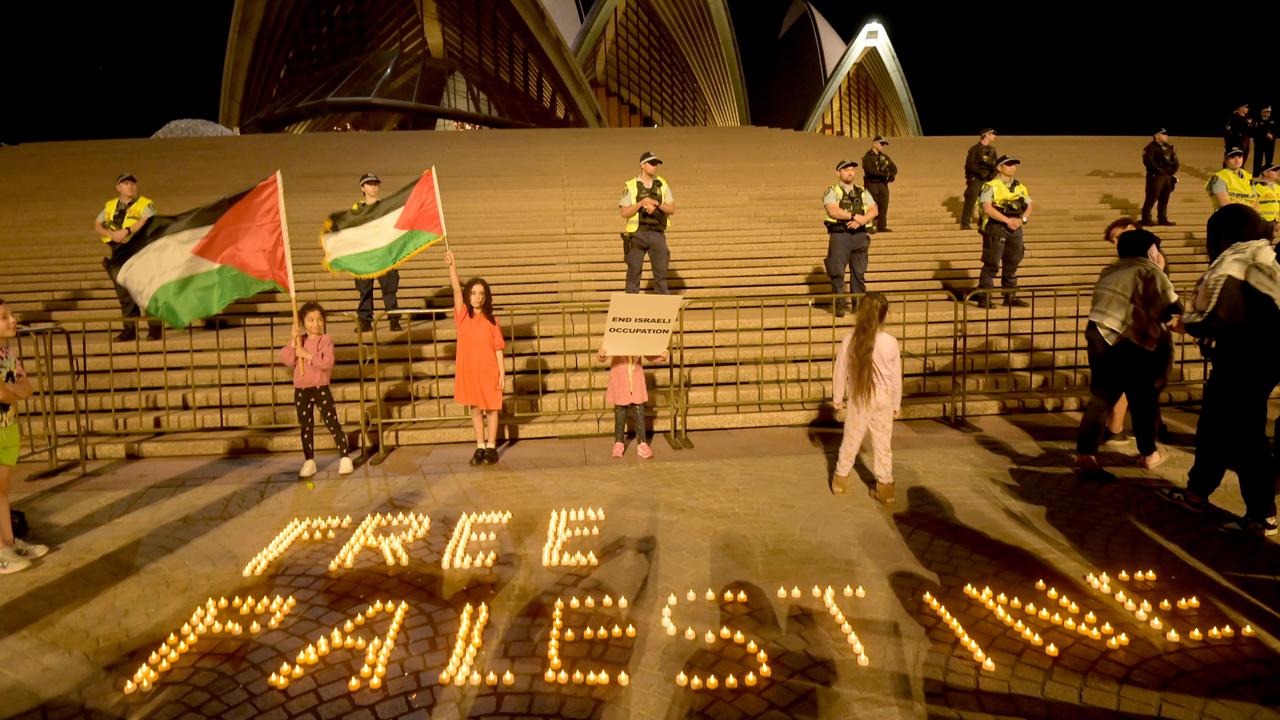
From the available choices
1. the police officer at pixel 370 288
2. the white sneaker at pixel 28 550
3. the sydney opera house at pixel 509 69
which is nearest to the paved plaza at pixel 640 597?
the white sneaker at pixel 28 550

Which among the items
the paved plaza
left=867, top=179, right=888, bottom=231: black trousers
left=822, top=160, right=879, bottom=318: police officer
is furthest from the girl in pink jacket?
left=867, top=179, right=888, bottom=231: black trousers

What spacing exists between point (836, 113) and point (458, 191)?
3686 centimetres

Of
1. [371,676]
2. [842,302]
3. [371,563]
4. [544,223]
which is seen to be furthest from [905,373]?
[544,223]

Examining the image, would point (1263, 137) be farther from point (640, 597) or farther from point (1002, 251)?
point (640, 597)

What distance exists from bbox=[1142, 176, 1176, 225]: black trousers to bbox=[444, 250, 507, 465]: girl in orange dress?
A: 11.6 metres

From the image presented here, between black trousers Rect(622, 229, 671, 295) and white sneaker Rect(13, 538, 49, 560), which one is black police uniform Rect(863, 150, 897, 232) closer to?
black trousers Rect(622, 229, 671, 295)

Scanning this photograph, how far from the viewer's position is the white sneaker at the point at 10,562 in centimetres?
409

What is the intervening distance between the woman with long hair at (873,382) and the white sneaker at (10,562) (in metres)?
4.72

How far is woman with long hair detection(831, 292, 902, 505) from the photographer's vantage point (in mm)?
4812

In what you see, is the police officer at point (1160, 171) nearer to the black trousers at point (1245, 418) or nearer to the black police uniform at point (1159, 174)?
the black police uniform at point (1159, 174)

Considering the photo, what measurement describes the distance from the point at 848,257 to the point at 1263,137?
11.5 metres

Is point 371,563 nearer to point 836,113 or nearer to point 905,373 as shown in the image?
point 905,373

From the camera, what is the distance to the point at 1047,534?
4320 mm

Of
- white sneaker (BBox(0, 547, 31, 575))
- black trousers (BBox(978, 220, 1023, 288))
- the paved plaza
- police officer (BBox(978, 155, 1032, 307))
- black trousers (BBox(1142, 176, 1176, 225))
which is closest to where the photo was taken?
the paved plaza
